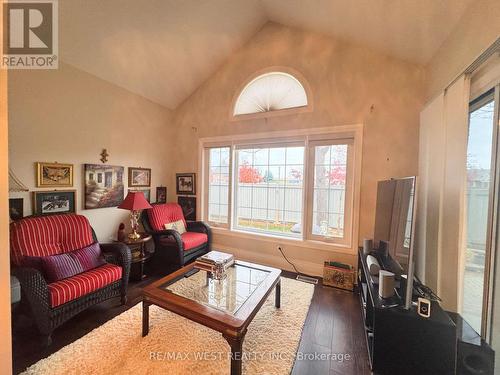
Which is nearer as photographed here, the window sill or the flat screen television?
the flat screen television

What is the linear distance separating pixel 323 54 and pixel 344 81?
50cm

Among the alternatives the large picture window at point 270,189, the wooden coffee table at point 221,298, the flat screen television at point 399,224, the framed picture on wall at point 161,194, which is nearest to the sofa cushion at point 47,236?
the wooden coffee table at point 221,298

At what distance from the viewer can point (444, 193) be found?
177cm

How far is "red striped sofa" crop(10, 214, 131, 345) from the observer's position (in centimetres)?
162

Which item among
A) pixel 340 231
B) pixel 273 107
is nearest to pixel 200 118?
pixel 273 107

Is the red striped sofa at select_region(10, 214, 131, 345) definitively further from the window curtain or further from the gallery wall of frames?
the window curtain

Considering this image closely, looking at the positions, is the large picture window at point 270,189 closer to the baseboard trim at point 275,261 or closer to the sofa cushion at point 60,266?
the baseboard trim at point 275,261

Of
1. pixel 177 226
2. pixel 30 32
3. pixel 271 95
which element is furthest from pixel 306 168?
pixel 30 32

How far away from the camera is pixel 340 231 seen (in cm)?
297

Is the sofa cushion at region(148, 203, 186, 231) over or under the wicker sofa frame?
over

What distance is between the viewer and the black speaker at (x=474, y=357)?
1.35 m

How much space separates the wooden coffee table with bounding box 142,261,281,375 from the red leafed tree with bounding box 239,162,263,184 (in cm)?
162

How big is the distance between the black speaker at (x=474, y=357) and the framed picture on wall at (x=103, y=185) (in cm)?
392

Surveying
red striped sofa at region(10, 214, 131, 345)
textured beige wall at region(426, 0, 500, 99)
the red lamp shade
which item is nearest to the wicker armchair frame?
the red lamp shade
